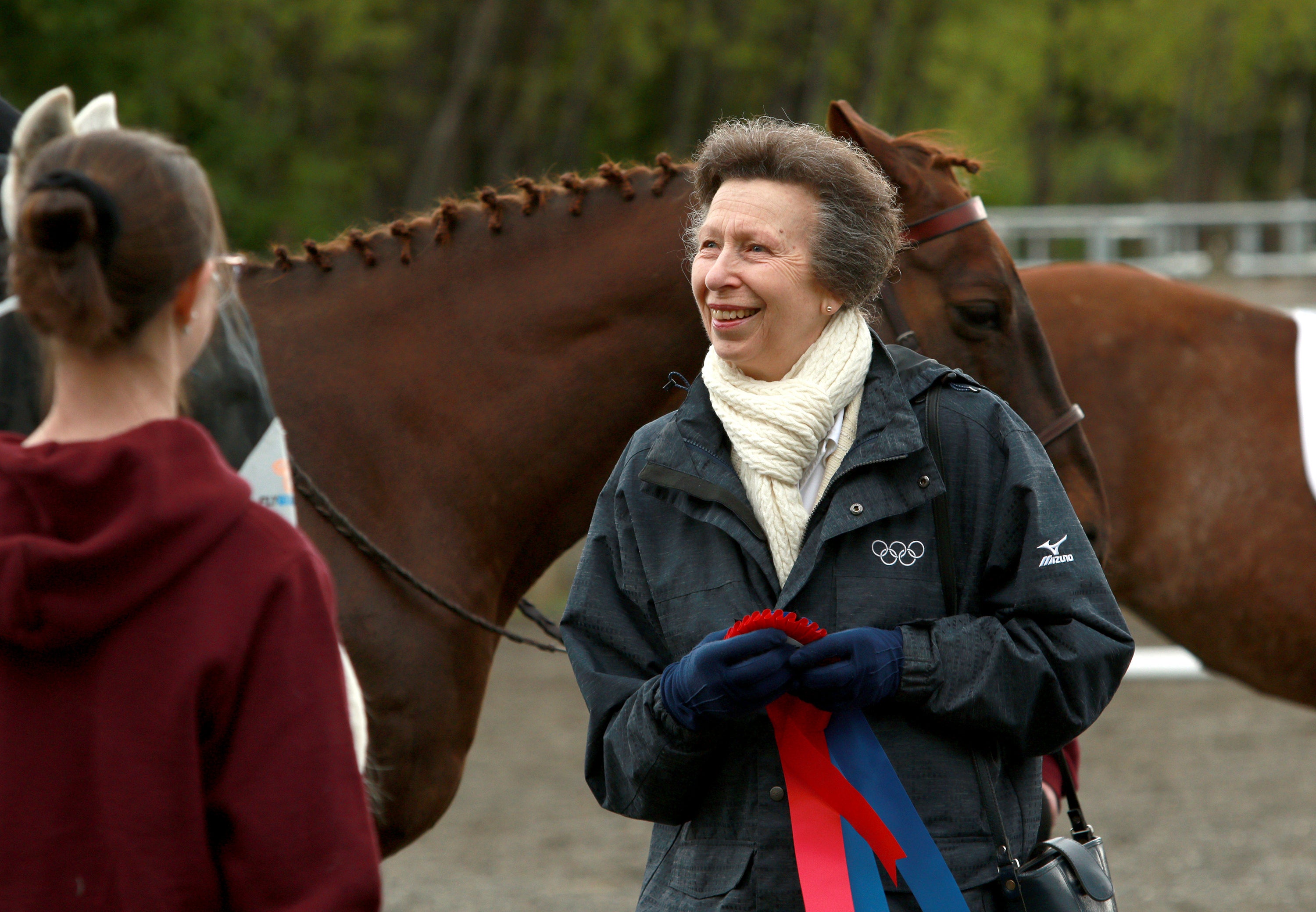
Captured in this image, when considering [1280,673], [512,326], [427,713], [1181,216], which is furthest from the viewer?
[1181,216]

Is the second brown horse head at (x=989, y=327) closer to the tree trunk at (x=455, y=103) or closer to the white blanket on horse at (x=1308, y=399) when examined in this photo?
the white blanket on horse at (x=1308, y=399)

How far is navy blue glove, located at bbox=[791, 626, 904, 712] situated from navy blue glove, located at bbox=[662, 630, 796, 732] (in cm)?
3

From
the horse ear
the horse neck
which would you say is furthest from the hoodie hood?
the horse ear

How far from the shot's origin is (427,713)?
109 inches

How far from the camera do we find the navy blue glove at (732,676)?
5.82ft

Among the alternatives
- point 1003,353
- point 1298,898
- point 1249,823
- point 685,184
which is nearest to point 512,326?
point 685,184

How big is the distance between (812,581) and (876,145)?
137cm

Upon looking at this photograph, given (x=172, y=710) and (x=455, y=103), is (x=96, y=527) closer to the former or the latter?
(x=172, y=710)

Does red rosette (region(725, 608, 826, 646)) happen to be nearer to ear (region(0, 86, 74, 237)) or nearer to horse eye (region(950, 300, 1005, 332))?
ear (region(0, 86, 74, 237))

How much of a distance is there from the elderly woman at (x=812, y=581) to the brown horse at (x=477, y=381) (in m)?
0.80

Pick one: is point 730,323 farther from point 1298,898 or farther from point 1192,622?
point 1298,898

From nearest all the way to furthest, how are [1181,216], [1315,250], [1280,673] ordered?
[1280,673], [1181,216], [1315,250]

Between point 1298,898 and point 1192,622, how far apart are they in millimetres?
1539

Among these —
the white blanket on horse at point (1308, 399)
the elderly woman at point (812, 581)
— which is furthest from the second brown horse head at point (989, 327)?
the white blanket on horse at point (1308, 399)
